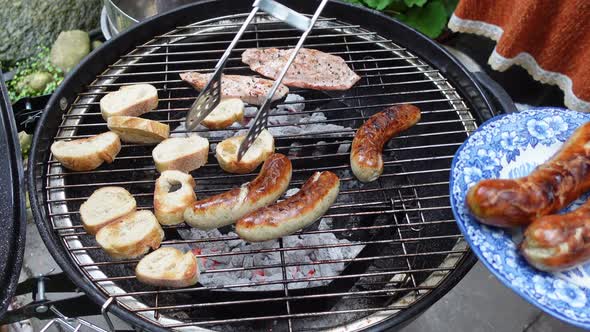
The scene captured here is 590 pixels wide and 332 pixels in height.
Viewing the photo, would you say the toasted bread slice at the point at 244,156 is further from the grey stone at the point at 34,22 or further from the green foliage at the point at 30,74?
the grey stone at the point at 34,22

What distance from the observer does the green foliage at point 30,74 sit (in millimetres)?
4311

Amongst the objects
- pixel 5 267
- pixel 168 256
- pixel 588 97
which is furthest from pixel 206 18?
pixel 588 97

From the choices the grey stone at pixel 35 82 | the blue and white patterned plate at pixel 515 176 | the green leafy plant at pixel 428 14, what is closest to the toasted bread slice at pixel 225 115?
the blue and white patterned plate at pixel 515 176

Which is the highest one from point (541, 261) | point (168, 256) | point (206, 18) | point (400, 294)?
point (206, 18)

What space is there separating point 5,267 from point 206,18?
1.73 m

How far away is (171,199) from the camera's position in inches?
81.8

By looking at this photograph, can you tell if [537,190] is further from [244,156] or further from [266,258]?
[266,258]

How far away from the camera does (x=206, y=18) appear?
2801 mm

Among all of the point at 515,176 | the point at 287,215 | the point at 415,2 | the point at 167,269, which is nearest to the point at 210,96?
the point at 287,215

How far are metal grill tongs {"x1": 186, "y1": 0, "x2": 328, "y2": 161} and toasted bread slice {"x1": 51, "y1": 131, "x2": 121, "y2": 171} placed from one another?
1.90 feet

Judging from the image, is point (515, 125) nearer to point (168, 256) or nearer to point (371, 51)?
point (371, 51)

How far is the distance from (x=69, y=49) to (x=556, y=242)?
14.0 ft

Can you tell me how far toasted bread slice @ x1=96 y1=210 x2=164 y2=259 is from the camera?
195 centimetres

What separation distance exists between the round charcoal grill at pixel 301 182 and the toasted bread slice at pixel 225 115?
0.23 feet
